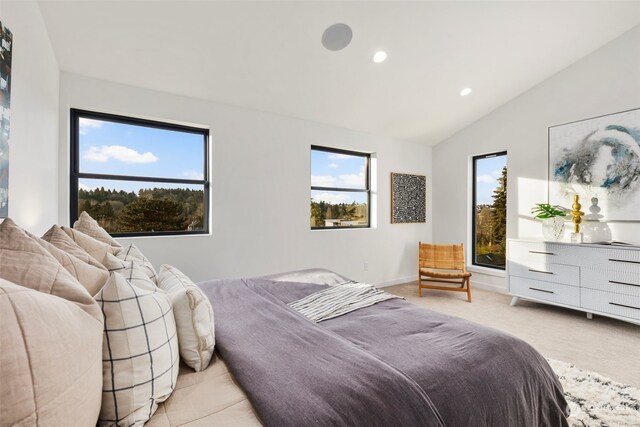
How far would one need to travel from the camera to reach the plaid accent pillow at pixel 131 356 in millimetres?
769

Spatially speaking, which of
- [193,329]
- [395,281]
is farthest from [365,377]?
[395,281]

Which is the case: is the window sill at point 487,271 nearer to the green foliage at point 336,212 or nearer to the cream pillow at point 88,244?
the green foliage at point 336,212

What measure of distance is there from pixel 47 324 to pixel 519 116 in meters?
4.88

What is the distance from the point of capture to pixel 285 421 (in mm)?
811

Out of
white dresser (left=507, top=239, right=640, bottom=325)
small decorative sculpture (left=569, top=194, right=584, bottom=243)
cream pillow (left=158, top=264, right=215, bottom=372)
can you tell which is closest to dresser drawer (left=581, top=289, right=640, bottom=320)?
white dresser (left=507, top=239, right=640, bottom=325)

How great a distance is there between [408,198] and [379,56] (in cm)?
238

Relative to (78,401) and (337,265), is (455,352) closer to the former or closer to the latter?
(78,401)

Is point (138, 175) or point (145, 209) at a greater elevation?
point (138, 175)

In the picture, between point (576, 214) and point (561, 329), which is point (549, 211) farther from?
point (561, 329)

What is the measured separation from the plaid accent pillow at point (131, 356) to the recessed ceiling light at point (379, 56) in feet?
9.21

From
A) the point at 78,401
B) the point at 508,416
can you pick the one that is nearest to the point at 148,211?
the point at 78,401

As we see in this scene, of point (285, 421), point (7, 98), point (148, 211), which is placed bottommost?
point (285, 421)

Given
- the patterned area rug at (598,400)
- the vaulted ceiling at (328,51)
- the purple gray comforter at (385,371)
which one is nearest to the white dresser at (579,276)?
the patterned area rug at (598,400)

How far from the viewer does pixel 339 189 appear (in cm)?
418
